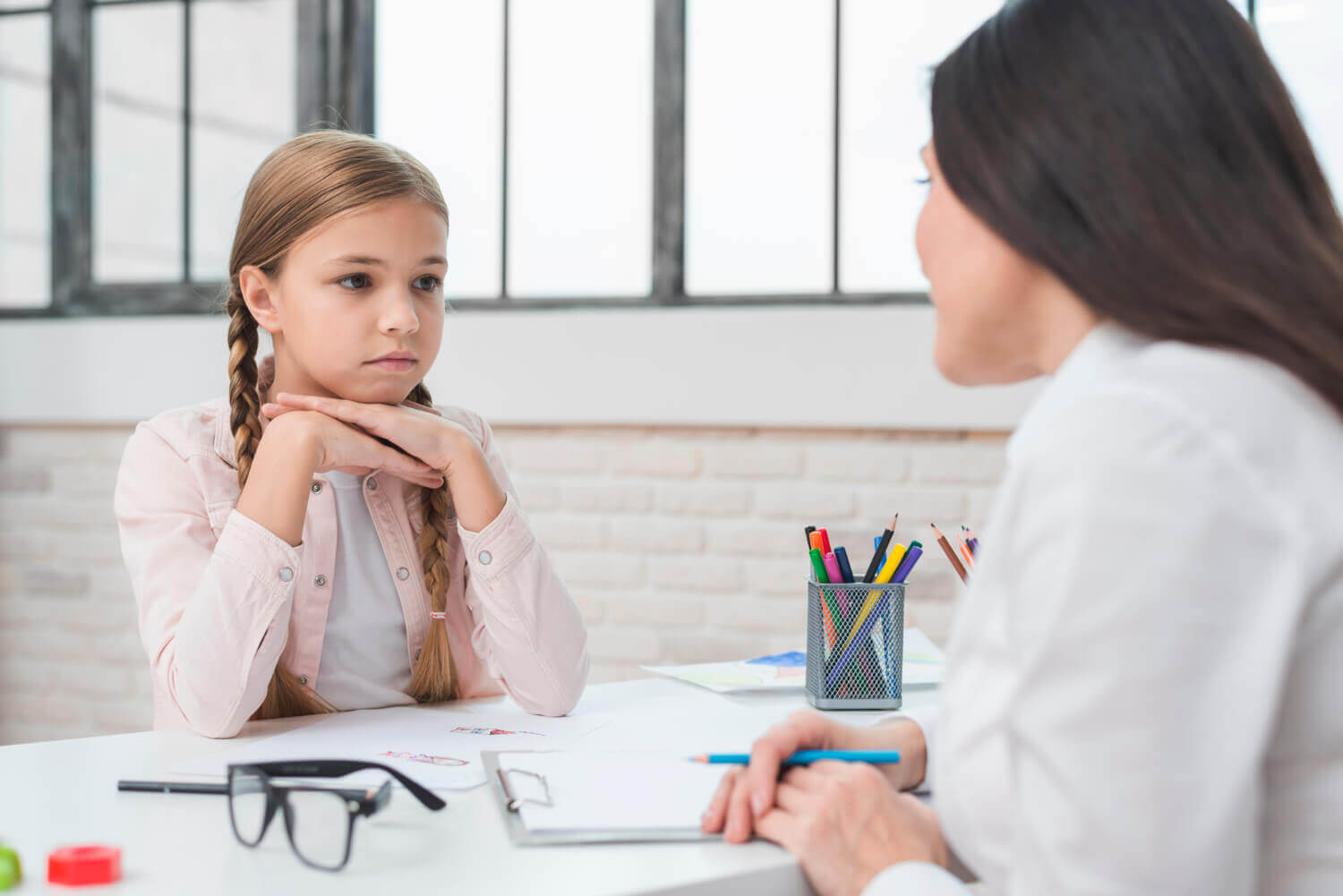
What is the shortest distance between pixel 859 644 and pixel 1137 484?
67 centimetres

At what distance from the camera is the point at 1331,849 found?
58cm

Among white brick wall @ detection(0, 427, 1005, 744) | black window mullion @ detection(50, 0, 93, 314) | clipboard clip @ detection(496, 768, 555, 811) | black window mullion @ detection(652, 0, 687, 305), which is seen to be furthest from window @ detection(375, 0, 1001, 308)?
clipboard clip @ detection(496, 768, 555, 811)

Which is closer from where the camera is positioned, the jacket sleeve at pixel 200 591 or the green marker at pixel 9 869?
the green marker at pixel 9 869

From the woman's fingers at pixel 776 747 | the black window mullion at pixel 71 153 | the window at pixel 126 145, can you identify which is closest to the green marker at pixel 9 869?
the woman's fingers at pixel 776 747

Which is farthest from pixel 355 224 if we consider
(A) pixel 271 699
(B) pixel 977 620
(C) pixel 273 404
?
(B) pixel 977 620

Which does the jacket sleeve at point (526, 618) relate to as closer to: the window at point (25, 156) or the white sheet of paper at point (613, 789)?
the white sheet of paper at point (613, 789)

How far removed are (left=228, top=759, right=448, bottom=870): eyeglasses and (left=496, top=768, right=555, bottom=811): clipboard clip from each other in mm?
51

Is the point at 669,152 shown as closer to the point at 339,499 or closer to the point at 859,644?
the point at 339,499

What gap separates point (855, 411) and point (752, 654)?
565mm

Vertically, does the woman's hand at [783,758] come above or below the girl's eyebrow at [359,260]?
below

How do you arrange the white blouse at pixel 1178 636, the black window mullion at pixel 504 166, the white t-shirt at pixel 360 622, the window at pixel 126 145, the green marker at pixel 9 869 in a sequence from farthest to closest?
1. the window at pixel 126 145
2. the black window mullion at pixel 504 166
3. the white t-shirt at pixel 360 622
4. the green marker at pixel 9 869
5. the white blouse at pixel 1178 636

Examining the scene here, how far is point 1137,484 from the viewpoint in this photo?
0.52 metres

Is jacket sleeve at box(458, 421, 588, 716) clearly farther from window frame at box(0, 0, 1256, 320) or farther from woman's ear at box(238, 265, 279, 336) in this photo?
window frame at box(0, 0, 1256, 320)

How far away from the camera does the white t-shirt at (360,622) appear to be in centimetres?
126
